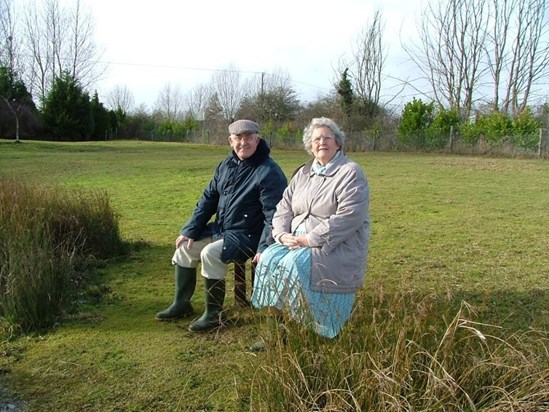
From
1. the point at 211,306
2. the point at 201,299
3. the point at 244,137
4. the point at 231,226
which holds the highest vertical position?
the point at 244,137

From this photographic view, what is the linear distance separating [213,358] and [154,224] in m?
4.33

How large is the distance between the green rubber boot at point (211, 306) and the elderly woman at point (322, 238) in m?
0.47

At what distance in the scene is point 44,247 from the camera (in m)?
3.84

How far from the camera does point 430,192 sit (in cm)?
1027

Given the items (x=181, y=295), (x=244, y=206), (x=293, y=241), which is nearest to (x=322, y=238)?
(x=293, y=241)

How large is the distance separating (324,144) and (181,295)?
4.67 feet

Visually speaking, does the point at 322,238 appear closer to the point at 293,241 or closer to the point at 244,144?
the point at 293,241

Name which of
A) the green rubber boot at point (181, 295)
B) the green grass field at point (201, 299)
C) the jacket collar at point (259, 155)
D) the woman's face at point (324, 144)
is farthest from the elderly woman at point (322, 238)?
the green rubber boot at point (181, 295)

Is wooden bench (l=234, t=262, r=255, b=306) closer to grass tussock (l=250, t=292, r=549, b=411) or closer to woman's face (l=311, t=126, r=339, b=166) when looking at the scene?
woman's face (l=311, t=126, r=339, b=166)

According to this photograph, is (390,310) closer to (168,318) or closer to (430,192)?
(168,318)

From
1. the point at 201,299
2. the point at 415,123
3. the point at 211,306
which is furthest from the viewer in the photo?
the point at 415,123

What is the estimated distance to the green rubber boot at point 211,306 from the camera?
3514mm

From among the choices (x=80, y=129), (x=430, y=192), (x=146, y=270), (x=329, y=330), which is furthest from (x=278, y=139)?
(x=329, y=330)

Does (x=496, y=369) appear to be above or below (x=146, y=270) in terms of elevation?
above
